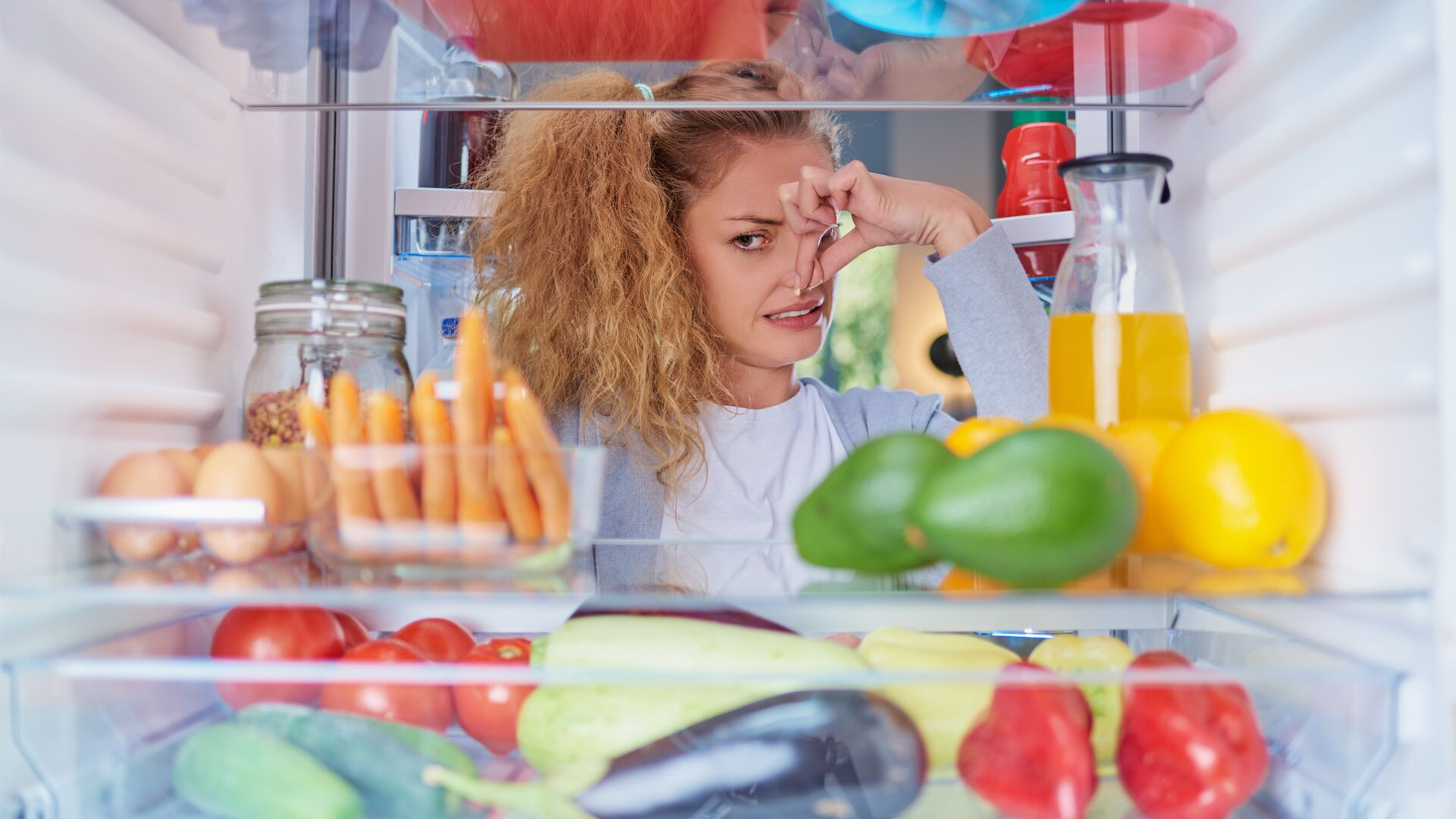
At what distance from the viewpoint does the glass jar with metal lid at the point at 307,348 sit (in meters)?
0.81

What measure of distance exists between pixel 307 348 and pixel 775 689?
1.49 feet

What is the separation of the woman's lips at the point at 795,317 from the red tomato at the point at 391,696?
3.42 ft

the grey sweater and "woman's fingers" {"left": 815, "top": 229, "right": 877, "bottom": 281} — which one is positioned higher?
"woman's fingers" {"left": 815, "top": 229, "right": 877, "bottom": 281}

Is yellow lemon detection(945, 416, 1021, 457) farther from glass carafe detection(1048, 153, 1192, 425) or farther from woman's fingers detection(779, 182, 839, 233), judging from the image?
woman's fingers detection(779, 182, 839, 233)

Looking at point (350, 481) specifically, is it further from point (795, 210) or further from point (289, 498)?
point (795, 210)

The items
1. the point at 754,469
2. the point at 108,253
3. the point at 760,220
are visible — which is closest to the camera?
the point at 108,253

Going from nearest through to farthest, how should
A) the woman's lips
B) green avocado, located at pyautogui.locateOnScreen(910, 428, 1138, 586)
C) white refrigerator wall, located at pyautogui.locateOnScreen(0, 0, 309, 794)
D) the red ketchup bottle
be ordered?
green avocado, located at pyautogui.locateOnScreen(910, 428, 1138, 586)
white refrigerator wall, located at pyautogui.locateOnScreen(0, 0, 309, 794)
the red ketchup bottle
the woman's lips

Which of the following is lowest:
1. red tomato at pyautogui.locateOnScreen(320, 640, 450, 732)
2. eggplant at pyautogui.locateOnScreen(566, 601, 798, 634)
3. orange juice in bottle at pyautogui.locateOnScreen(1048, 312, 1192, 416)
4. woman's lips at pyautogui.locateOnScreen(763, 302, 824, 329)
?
red tomato at pyautogui.locateOnScreen(320, 640, 450, 732)

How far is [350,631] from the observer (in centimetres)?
77

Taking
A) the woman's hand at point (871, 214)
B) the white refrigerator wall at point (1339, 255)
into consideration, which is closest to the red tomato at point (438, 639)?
the white refrigerator wall at point (1339, 255)

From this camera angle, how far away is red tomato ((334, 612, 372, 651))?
75 cm

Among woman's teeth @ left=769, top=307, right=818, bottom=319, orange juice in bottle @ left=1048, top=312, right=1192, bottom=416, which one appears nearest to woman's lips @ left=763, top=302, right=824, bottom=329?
→ woman's teeth @ left=769, top=307, right=818, bottom=319

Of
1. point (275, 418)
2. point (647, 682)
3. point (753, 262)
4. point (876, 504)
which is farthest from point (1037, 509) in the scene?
point (753, 262)

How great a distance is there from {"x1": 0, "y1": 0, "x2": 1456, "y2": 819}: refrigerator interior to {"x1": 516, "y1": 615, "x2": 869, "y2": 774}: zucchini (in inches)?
0.9
